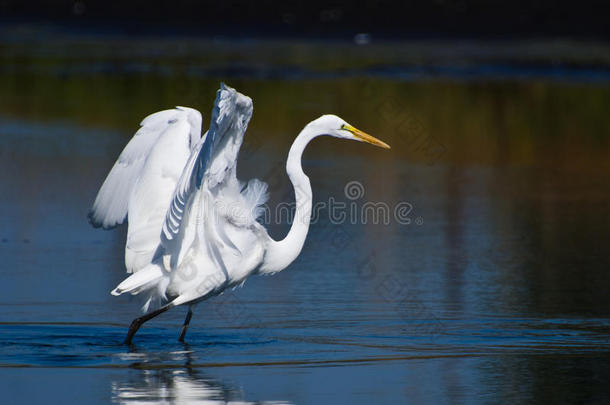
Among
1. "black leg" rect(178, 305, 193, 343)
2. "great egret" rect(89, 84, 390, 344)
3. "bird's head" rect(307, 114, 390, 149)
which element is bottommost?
"black leg" rect(178, 305, 193, 343)

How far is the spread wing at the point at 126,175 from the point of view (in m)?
9.38

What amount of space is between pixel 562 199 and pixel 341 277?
4.41 meters

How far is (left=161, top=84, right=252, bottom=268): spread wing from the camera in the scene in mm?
7238

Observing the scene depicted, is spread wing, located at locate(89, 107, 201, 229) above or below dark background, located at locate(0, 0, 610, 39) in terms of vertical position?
below

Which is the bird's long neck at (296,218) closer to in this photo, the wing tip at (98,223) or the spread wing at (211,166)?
the spread wing at (211,166)

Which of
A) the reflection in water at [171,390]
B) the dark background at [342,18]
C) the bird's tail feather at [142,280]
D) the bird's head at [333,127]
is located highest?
the dark background at [342,18]

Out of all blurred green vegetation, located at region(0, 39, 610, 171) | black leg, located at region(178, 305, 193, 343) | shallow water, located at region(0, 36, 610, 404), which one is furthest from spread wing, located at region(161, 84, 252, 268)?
blurred green vegetation, located at region(0, 39, 610, 171)

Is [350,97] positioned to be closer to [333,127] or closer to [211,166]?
[333,127]

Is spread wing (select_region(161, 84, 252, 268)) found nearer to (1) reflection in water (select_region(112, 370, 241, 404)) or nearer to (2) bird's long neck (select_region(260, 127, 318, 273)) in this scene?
(2) bird's long neck (select_region(260, 127, 318, 273))

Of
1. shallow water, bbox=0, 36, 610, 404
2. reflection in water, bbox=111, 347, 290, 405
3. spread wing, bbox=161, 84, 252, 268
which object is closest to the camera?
reflection in water, bbox=111, 347, 290, 405

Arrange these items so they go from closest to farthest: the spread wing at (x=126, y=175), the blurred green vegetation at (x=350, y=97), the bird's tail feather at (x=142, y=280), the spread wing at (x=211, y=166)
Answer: the spread wing at (x=211, y=166), the bird's tail feather at (x=142, y=280), the spread wing at (x=126, y=175), the blurred green vegetation at (x=350, y=97)

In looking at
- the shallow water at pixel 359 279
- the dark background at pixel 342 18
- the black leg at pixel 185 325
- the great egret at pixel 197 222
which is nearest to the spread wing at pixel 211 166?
the great egret at pixel 197 222

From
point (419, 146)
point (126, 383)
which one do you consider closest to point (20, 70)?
point (419, 146)

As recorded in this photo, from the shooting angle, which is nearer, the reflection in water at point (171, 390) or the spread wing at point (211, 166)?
the reflection in water at point (171, 390)
